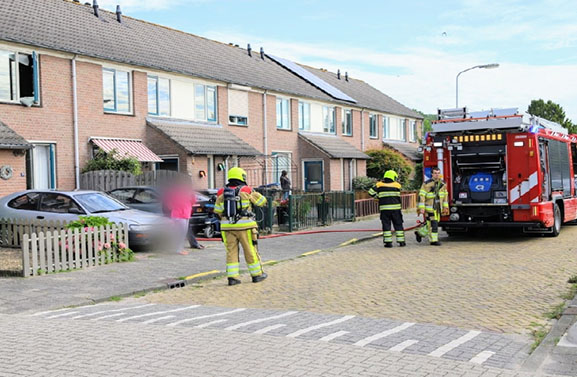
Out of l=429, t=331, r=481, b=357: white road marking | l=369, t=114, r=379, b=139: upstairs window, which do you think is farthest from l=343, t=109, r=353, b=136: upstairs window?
l=429, t=331, r=481, b=357: white road marking

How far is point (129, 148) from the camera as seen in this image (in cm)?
2136

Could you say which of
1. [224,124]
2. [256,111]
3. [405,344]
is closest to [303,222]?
[224,124]

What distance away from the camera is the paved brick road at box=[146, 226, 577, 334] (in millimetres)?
7547

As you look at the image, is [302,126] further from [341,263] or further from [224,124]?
[341,263]

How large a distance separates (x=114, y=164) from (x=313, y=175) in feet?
45.3

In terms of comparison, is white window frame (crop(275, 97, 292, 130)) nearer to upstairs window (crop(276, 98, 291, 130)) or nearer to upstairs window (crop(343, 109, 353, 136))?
upstairs window (crop(276, 98, 291, 130))

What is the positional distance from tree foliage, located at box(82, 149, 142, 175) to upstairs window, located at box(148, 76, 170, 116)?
136 inches

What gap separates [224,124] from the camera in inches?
1048

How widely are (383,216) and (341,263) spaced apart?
8.89 ft

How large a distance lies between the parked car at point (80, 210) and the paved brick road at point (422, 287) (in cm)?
316

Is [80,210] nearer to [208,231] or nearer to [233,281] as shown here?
[208,231]

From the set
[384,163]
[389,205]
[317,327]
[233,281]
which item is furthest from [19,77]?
[384,163]

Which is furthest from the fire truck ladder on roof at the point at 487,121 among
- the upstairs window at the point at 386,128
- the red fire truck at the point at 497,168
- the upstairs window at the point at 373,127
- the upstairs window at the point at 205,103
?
the upstairs window at the point at 386,128

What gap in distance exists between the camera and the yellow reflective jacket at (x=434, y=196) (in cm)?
1445
